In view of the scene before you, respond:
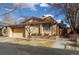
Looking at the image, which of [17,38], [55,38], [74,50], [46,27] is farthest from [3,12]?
[74,50]

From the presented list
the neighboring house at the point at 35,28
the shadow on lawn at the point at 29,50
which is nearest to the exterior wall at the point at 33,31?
the neighboring house at the point at 35,28

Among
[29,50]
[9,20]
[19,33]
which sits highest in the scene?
[9,20]

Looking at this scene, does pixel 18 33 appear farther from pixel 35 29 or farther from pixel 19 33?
pixel 35 29

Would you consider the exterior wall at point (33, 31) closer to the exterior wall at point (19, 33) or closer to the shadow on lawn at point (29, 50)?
the exterior wall at point (19, 33)

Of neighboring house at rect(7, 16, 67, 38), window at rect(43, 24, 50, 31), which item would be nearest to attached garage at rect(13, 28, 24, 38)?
neighboring house at rect(7, 16, 67, 38)

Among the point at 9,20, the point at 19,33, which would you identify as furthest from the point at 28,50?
the point at 9,20

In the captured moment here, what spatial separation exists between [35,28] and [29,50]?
205 millimetres

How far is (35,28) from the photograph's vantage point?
1678mm

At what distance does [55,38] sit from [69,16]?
235mm

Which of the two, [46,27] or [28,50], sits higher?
[46,27]

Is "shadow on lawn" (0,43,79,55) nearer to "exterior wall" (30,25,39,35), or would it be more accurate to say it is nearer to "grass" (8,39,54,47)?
"grass" (8,39,54,47)

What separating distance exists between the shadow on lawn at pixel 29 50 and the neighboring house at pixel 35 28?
0.34ft

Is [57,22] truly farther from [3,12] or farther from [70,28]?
[3,12]

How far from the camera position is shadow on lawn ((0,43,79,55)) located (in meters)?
1.64
